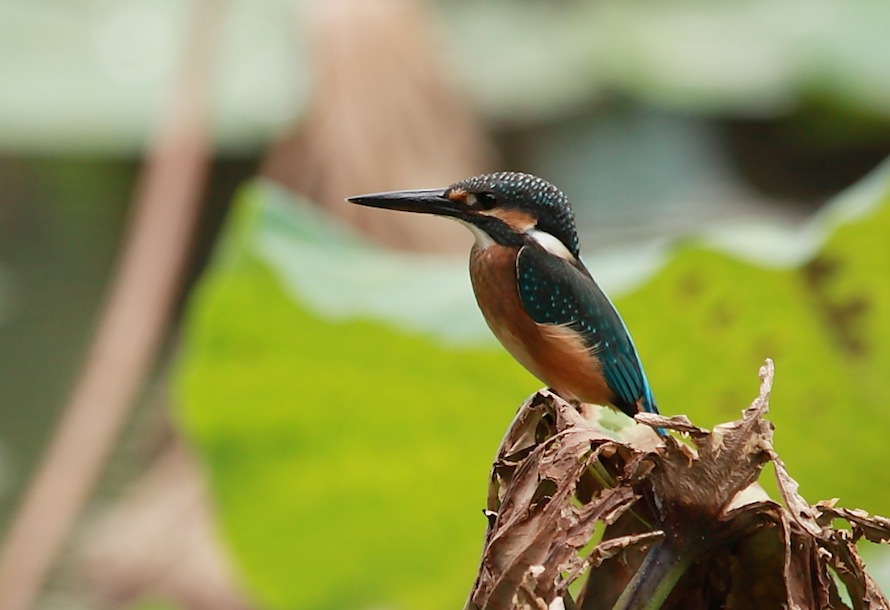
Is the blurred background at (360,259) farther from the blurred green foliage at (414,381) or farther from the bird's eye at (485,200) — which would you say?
the bird's eye at (485,200)

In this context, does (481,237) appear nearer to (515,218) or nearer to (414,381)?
(515,218)

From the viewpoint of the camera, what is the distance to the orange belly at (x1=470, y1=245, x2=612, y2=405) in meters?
1.14

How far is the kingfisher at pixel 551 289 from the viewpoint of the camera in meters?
1.14

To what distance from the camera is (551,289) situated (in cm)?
115

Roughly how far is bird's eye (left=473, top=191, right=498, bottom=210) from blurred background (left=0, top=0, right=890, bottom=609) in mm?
560

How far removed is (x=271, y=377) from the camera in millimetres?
2029

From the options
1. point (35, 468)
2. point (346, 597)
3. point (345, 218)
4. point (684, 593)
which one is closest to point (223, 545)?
point (346, 597)

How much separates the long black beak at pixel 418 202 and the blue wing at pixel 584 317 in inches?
2.8

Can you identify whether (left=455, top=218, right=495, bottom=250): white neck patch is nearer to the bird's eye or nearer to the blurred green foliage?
the bird's eye

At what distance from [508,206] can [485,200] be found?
0.07 ft

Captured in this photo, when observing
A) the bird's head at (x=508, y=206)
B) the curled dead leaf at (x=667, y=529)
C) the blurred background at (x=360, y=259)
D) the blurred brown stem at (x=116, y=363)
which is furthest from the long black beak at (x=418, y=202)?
the blurred brown stem at (x=116, y=363)

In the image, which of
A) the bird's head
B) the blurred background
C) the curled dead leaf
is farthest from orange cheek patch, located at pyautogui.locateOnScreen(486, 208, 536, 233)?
the blurred background

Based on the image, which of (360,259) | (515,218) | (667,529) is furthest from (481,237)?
(360,259)

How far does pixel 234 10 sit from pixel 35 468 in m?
1.81
